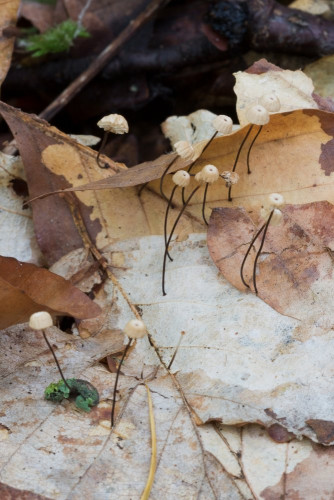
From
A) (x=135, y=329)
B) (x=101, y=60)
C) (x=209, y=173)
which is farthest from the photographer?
(x=101, y=60)

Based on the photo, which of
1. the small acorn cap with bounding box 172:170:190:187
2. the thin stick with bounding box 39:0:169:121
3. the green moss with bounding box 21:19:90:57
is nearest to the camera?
the small acorn cap with bounding box 172:170:190:187

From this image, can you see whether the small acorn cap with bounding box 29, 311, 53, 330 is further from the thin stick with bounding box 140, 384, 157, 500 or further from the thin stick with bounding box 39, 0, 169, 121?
the thin stick with bounding box 39, 0, 169, 121

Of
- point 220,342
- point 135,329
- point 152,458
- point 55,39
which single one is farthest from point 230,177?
point 55,39

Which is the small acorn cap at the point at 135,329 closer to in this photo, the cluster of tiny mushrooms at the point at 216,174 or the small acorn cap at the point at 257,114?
the cluster of tiny mushrooms at the point at 216,174

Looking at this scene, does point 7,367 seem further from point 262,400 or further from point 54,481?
point 262,400

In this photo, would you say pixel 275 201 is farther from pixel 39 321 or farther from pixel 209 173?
pixel 39 321

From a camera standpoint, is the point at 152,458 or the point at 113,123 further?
the point at 113,123

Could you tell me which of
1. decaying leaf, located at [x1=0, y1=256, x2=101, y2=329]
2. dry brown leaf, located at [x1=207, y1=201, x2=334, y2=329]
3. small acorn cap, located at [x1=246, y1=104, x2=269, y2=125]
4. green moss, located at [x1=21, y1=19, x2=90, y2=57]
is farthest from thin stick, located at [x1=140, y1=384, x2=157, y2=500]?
green moss, located at [x1=21, y1=19, x2=90, y2=57]
